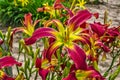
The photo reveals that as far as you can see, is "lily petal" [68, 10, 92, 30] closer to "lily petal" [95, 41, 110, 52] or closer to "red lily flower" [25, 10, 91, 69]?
"red lily flower" [25, 10, 91, 69]

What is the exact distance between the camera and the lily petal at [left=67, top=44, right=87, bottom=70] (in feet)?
4.29

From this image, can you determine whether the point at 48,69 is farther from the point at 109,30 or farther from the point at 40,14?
the point at 40,14

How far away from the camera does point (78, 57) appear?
1.33 meters

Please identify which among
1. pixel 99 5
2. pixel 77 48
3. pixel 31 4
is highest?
pixel 77 48

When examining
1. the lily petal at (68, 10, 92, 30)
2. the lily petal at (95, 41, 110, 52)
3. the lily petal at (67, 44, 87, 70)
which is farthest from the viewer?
the lily petal at (95, 41, 110, 52)

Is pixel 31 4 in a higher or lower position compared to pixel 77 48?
lower

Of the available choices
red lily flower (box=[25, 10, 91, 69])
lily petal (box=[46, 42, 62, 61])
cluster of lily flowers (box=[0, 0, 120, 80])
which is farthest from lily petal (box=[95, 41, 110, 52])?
lily petal (box=[46, 42, 62, 61])

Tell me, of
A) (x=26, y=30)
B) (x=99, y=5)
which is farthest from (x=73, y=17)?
(x=99, y=5)

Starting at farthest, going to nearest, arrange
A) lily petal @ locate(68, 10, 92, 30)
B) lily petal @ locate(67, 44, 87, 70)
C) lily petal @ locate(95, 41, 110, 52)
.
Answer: lily petal @ locate(95, 41, 110, 52) < lily petal @ locate(68, 10, 92, 30) < lily petal @ locate(67, 44, 87, 70)

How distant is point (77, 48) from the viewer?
1.39m

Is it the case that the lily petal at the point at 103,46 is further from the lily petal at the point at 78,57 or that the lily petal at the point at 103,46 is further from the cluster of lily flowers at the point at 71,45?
the lily petal at the point at 78,57

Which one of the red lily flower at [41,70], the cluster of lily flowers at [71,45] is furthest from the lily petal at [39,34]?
the red lily flower at [41,70]

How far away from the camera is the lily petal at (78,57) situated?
131 centimetres

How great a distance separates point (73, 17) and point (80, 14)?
33mm
